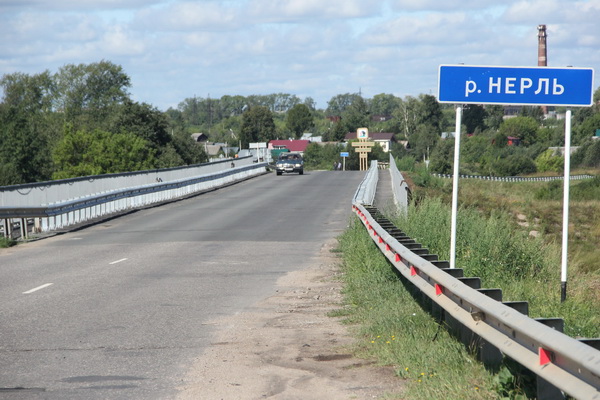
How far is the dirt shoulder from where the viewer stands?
281 inches

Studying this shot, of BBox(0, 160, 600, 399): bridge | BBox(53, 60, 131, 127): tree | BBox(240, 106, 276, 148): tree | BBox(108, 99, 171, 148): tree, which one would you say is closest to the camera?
BBox(0, 160, 600, 399): bridge

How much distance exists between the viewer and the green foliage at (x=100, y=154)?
105188mm

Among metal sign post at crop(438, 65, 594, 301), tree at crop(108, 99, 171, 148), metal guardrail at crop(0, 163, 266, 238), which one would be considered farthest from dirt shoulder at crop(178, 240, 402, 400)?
tree at crop(108, 99, 171, 148)

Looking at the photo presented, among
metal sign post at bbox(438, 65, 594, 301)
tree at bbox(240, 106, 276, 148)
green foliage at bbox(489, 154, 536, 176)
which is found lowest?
green foliage at bbox(489, 154, 536, 176)

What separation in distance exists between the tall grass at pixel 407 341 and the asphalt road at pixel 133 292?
5.24 feet

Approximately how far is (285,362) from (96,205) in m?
22.2

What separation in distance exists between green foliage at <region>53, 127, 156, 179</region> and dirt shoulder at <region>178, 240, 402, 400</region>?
310ft

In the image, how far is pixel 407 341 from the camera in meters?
8.27

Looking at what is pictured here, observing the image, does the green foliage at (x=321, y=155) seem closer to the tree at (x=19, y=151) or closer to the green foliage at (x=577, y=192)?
the tree at (x=19, y=151)

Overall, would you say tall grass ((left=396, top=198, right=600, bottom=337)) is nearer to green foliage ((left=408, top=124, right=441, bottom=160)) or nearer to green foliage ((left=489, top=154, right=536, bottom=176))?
green foliage ((left=489, top=154, right=536, bottom=176))

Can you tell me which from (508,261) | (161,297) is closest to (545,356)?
(508,261)

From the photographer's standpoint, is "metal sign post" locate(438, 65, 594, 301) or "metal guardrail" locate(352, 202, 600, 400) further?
"metal sign post" locate(438, 65, 594, 301)

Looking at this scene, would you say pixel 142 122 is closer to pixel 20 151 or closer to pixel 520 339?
pixel 20 151

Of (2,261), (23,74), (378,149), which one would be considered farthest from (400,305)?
(378,149)
